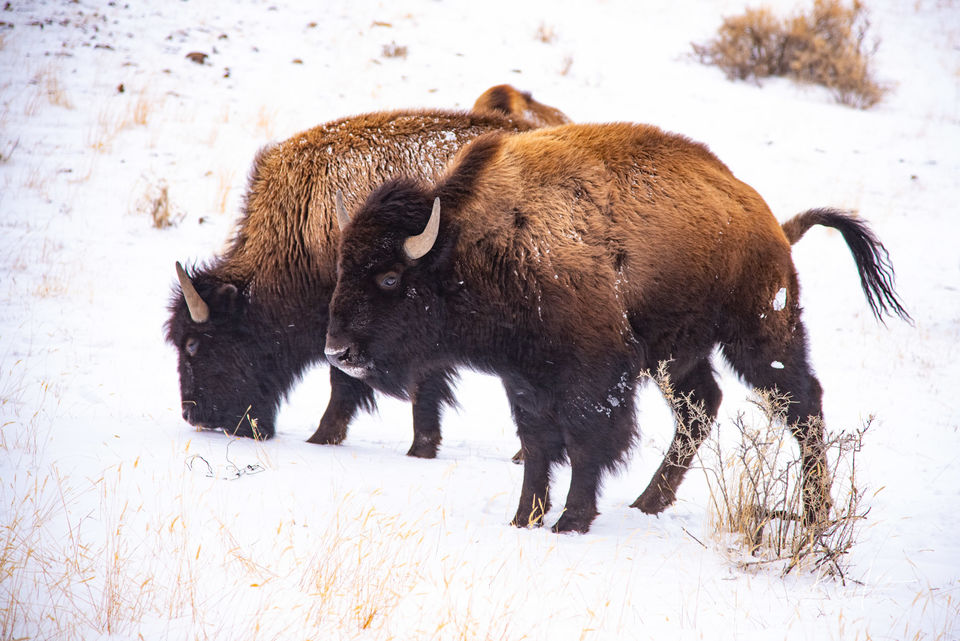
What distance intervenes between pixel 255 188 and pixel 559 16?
1588 centimetres

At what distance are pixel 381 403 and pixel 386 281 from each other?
9.54 ft

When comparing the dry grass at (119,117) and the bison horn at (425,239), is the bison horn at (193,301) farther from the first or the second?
the dry grass at (119,117)

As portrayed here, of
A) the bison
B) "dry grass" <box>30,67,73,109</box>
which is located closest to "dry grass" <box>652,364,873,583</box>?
the bison

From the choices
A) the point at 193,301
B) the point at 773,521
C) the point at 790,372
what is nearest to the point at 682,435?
the point at 790,372

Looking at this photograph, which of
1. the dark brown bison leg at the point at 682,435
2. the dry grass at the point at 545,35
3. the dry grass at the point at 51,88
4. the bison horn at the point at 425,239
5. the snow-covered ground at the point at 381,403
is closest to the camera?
the snow-covered ground at the point at 381,403

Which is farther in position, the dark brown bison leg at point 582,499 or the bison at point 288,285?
the bison at point 288,285

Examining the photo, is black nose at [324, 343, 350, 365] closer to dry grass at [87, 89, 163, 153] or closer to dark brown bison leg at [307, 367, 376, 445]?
dark brown bison leg at [307, 367, 376, 445]

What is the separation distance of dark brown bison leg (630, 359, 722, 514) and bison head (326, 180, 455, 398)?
1.58m

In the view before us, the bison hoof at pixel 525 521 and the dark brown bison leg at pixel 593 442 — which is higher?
the dark brown bison leg at pixel 593 442

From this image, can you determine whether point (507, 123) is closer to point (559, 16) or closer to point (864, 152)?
point (864, 152)

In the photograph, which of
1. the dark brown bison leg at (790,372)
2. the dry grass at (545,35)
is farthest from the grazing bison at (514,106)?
the dry grass at (545,35)

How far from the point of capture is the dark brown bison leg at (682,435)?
4.36 metres

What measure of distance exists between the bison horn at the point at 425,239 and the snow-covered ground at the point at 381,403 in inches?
53.2

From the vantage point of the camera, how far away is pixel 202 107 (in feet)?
40.4
